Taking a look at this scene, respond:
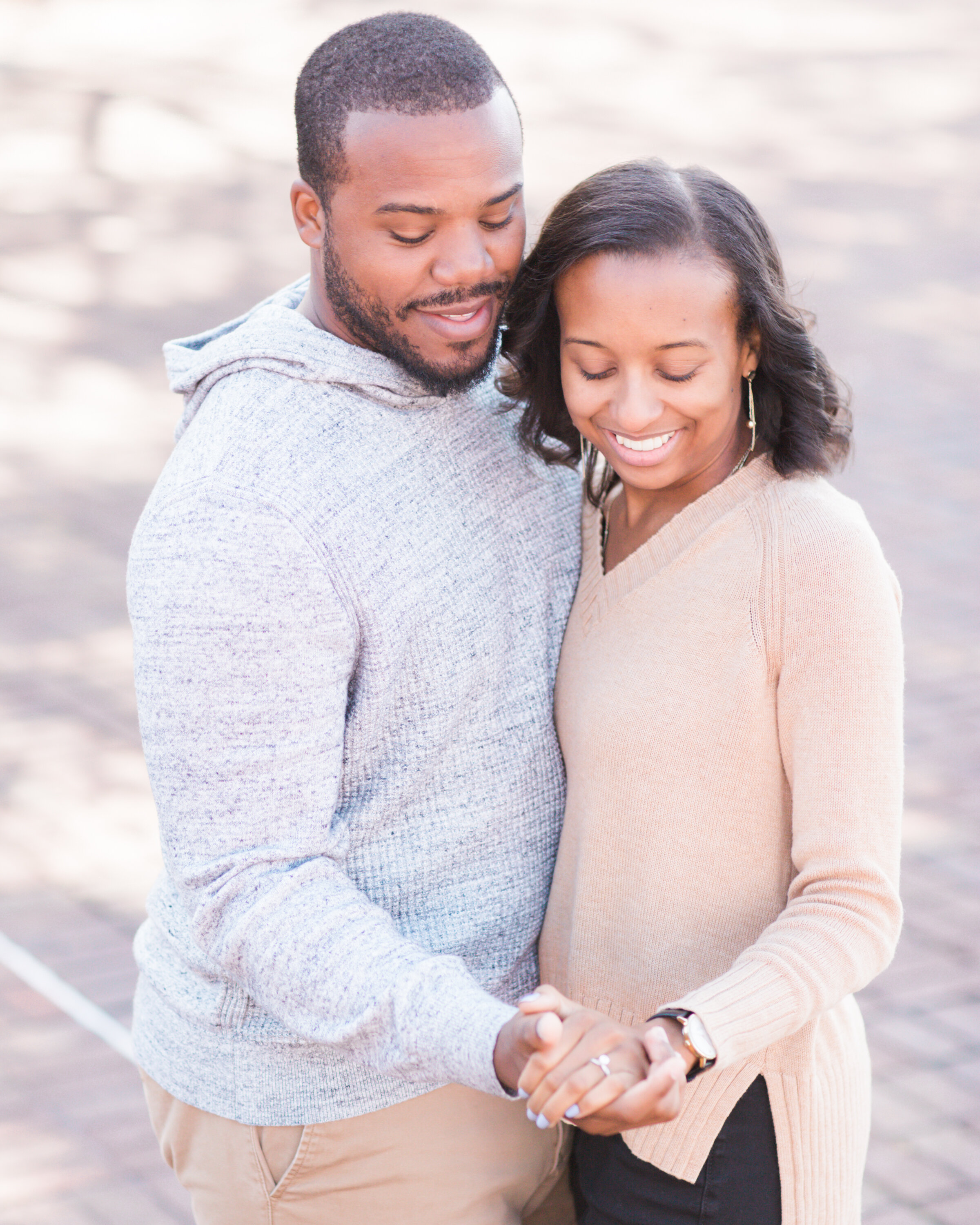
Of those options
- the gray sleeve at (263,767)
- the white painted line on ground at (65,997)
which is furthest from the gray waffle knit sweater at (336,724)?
the white painted line on ground at (65,997)

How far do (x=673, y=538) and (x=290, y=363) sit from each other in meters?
0.56

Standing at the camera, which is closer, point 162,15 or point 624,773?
point 624,773

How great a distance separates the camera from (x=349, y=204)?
1.96 metres

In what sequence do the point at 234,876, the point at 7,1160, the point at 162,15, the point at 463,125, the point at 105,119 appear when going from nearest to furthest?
the point at 234,876 → the point at 463,125 → the point at 7,1160 → the point at 105,119 → the point at 162,15

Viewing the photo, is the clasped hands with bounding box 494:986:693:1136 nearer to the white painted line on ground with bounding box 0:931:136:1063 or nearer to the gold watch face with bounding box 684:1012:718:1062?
the gold watch face with bounding box 684:1012:718:1062

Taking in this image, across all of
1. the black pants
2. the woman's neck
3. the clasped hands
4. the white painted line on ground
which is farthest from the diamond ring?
the white painted line on ground

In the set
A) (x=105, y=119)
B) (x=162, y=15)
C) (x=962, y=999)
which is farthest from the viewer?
(x=162, y=15)

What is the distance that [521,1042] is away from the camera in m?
1.64

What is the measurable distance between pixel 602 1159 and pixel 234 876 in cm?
68

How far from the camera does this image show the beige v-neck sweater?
5.88 ft

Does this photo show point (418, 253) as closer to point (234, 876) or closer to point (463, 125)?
point (463, 125)

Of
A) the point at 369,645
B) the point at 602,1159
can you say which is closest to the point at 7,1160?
the point at 602,1159

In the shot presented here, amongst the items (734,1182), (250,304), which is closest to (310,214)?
(734,1182)

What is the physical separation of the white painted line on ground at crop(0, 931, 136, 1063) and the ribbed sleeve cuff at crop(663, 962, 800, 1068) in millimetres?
2258
